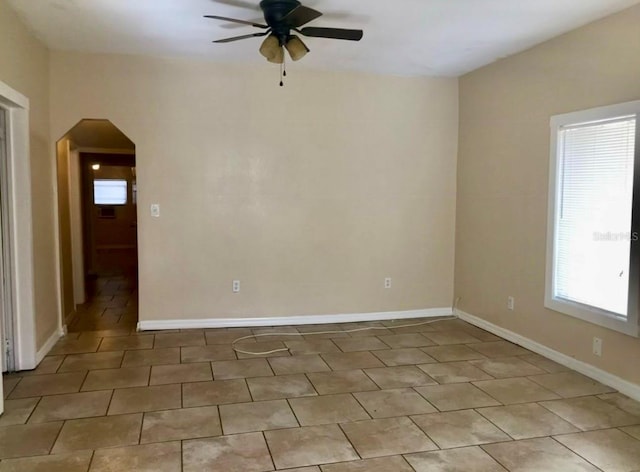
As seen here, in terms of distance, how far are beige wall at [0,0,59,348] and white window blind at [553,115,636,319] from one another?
4.14m

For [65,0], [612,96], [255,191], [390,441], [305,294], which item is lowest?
[390,441]

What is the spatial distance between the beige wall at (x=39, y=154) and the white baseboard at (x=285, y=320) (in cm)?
91

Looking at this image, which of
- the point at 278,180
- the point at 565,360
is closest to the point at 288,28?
the point at 278,180

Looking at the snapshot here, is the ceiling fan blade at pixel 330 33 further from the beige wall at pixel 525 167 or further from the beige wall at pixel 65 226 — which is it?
the beige wall at pixel 65 226

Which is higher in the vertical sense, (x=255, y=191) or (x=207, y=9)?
(x=207, y=9)

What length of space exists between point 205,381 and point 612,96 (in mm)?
3523

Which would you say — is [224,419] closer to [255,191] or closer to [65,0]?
[255,191]

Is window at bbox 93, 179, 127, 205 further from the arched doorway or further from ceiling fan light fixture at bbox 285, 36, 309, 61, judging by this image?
ceiling fan light fixture at bbox 285, 36, 309, 61

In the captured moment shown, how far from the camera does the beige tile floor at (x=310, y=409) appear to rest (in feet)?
8.32

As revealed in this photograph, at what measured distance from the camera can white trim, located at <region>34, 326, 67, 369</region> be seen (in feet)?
12.9

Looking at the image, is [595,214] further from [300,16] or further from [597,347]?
[300,16]

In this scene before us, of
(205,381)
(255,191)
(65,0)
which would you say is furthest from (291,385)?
(65,0)

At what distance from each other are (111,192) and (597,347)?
30.1ft

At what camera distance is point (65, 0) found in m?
3.25
